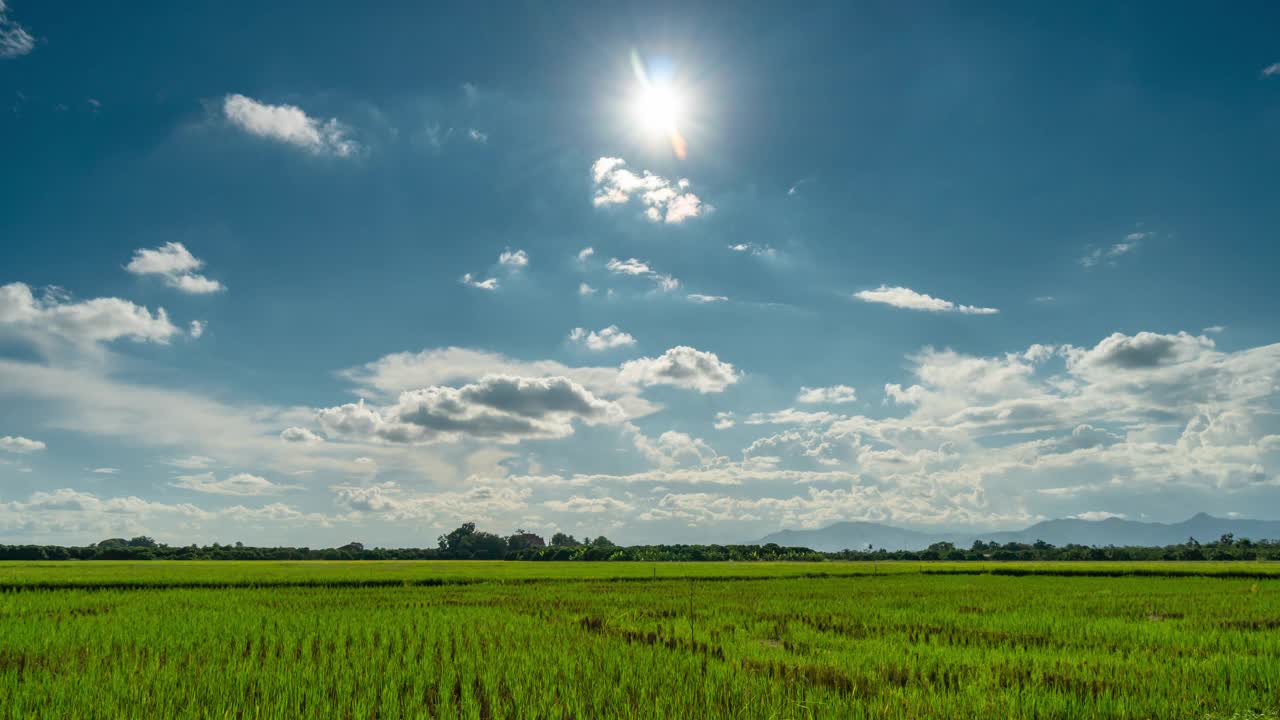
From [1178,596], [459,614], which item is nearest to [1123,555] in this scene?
[1178,596]

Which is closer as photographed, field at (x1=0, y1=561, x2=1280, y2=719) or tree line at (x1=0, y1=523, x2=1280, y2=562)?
field at (x1=0, y1=561, x2=1280, y2=719)

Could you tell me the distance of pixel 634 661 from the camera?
9.77 metres

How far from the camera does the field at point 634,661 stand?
7324mm

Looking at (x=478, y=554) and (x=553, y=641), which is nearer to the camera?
(x=553, y=641)

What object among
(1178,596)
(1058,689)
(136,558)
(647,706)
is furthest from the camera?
(136,558)

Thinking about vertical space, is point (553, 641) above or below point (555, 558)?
above

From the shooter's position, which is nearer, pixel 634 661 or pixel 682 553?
pixel 634 661

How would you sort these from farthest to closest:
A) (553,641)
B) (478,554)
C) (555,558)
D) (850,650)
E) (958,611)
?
1. (478,554)
2. (555,558)
3. (958,611)
4. (553,641)
5. (850,650)

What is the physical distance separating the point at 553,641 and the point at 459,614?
5659mm

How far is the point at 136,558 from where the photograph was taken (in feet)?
320

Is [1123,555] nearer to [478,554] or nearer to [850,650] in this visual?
[478,554]

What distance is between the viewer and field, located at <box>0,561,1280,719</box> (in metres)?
7.32

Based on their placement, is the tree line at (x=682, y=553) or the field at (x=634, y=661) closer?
the field at (x=634, y=661)

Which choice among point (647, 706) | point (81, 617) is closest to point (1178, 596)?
point (647, 706)
